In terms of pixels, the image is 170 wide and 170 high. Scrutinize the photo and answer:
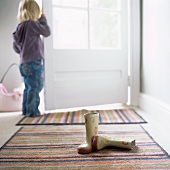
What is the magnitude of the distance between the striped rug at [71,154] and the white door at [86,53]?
74 centimetres

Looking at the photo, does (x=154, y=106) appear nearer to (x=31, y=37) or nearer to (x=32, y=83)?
(x=32, y=83)

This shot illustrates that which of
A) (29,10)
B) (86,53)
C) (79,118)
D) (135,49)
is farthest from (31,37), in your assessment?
(135,49)

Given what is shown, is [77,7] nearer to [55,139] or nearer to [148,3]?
[148,3]

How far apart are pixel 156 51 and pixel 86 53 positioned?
0.62 meters

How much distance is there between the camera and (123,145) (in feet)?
3.68

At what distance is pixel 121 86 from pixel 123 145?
1230 millimetres

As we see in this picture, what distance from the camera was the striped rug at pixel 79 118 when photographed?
1703mm

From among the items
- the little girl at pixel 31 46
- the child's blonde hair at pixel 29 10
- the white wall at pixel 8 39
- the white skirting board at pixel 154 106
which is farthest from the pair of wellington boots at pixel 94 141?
the white wall at pixel 8 39

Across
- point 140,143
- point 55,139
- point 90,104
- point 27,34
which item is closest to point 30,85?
point 27,34

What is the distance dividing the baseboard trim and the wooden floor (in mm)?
34

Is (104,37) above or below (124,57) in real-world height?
above

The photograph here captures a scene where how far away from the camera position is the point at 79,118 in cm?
183

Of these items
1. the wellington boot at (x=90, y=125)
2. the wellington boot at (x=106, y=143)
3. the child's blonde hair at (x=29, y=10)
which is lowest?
the wellington boot at (x=106, y=143)

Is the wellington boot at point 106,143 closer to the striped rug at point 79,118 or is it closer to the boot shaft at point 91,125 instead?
the boot shaft at point 91,125
